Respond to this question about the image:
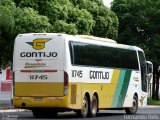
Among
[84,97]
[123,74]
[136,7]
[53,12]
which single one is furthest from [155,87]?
[84,97]

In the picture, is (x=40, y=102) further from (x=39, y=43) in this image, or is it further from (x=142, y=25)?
(x=142, y=25)

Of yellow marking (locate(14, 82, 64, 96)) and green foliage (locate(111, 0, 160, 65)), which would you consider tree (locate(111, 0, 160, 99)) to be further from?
yellow marking (locate(14, 82, 64, 96))

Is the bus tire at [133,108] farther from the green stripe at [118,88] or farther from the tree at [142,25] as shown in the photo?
the tree at [142,25]

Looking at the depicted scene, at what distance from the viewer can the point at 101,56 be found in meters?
28.2

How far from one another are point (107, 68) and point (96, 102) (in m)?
1.91

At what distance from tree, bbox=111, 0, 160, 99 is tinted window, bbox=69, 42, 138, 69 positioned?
983 inches

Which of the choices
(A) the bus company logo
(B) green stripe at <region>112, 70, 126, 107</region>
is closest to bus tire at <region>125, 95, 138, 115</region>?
(B) green stripe at <region>112, 70, 126, 107</region>

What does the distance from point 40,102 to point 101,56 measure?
4.29 m

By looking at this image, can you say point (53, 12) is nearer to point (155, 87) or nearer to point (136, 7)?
point (136, 7)

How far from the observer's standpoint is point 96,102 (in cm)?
2759

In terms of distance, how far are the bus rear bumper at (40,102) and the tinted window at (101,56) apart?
172 centimetres

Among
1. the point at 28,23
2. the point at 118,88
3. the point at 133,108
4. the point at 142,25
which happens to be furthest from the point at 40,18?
the point at 142,25

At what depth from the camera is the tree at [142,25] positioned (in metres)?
56.8

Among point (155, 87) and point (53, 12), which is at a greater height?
point (53, 12)
